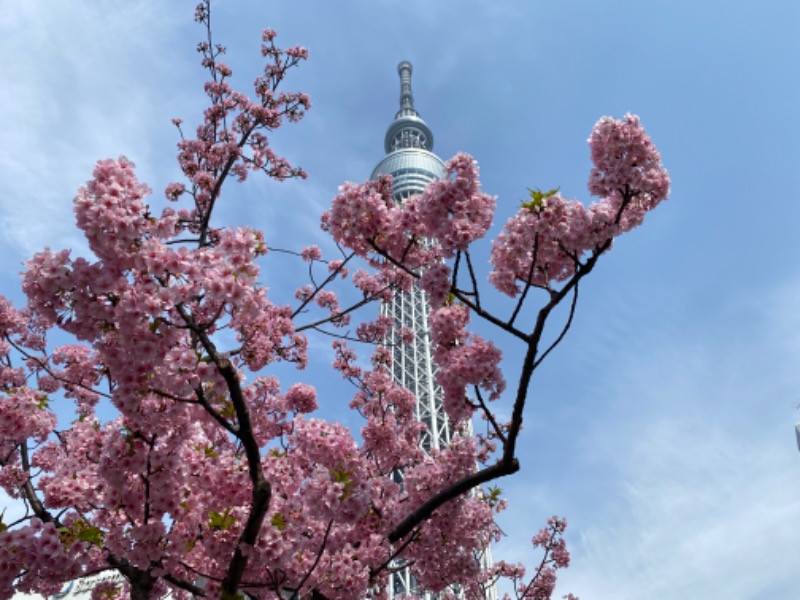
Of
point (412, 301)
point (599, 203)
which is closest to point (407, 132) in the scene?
point (412, 301)

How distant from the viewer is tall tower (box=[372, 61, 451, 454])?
64562mm

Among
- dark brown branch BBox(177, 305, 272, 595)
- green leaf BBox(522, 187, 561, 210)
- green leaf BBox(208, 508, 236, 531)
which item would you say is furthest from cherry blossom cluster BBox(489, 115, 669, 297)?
green leaf BBox(208, 508, 236, 531)

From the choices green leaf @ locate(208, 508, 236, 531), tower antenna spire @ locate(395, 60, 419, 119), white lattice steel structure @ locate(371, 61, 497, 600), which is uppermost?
tower antenna spire @ locate(395, 60, 419, 119)

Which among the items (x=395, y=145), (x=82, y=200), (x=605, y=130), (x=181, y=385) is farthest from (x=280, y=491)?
(x=395, y=145)

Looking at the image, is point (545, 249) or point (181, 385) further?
point (545, 249)

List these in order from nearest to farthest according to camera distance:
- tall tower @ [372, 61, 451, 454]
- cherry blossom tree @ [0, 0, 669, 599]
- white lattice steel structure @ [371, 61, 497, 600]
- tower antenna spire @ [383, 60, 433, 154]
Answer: cherry blossom tree @ [0, 0, 669, 599] < white lattice steel structure @ [371, 61, 497, 600] < tall tower @ [372, 61, 451, 454] < tower antenna spire @ [383, 60, 433, 154]

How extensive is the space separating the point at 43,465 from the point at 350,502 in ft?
17.4

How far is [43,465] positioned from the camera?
7477 millimetres

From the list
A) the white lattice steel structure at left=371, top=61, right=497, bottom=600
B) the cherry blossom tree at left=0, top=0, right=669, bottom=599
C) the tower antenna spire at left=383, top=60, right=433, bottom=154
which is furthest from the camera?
the tower antenna spire at left=383, top=60, right=433, bottom=154

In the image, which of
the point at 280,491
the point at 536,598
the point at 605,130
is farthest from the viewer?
the point at 536,598

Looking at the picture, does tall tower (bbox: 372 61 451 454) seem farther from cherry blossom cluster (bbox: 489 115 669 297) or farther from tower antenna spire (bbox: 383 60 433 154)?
cherry blossom cluster (bbox: 489 115 669 297)

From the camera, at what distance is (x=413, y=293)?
243 feet

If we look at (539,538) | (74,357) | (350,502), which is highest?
(74,357)

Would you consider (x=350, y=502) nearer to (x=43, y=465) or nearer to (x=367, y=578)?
(x=367, y=578)
